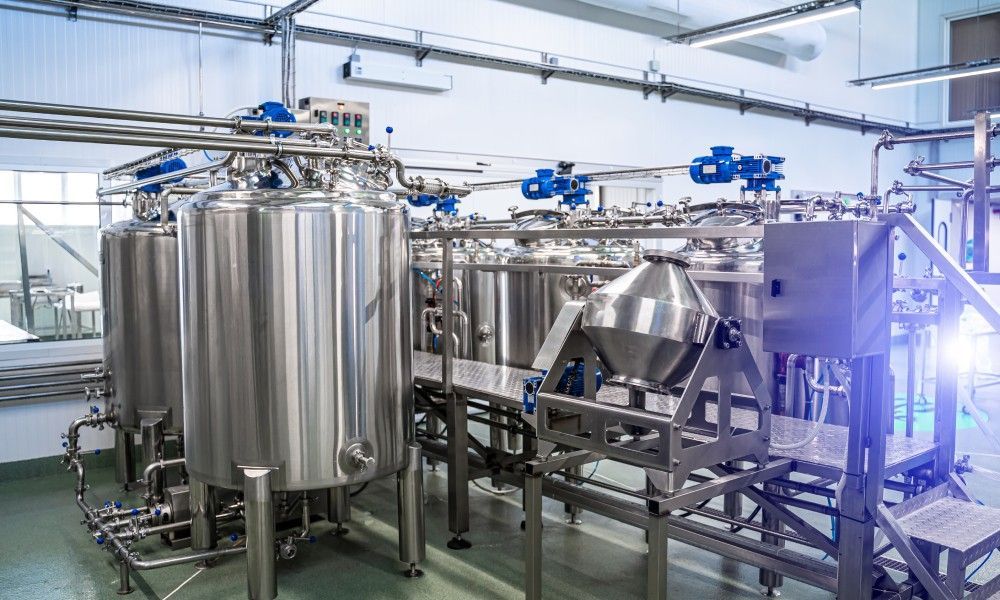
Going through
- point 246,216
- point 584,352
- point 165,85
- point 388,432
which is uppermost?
point 165,85

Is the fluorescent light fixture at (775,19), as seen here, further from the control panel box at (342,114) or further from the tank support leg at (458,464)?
the tank support leg at (458,464)

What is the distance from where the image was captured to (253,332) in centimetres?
277

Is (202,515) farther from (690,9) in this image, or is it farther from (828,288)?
(690,9)

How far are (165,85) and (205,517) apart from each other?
3.26 metres

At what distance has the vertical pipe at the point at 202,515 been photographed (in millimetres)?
3221

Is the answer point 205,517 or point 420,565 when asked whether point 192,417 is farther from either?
point 420,565

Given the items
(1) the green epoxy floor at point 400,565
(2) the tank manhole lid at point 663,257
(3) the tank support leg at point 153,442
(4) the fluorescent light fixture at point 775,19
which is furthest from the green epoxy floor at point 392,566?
(4) the fluorescent light fixture at point 775,19

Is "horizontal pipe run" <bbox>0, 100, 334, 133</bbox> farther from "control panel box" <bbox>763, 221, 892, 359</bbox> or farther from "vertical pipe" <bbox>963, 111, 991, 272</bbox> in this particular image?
"vertical pipe" <bbox>963, 111, 991, 272</bbox>

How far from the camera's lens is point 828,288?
1.94m

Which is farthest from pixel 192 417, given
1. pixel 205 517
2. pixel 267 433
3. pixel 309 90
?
pixel 309 90

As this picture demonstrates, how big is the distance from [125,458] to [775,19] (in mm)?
5532

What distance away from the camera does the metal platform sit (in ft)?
7.73

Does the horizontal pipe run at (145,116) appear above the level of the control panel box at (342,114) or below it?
below

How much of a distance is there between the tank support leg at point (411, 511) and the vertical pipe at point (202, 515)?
79 cm
